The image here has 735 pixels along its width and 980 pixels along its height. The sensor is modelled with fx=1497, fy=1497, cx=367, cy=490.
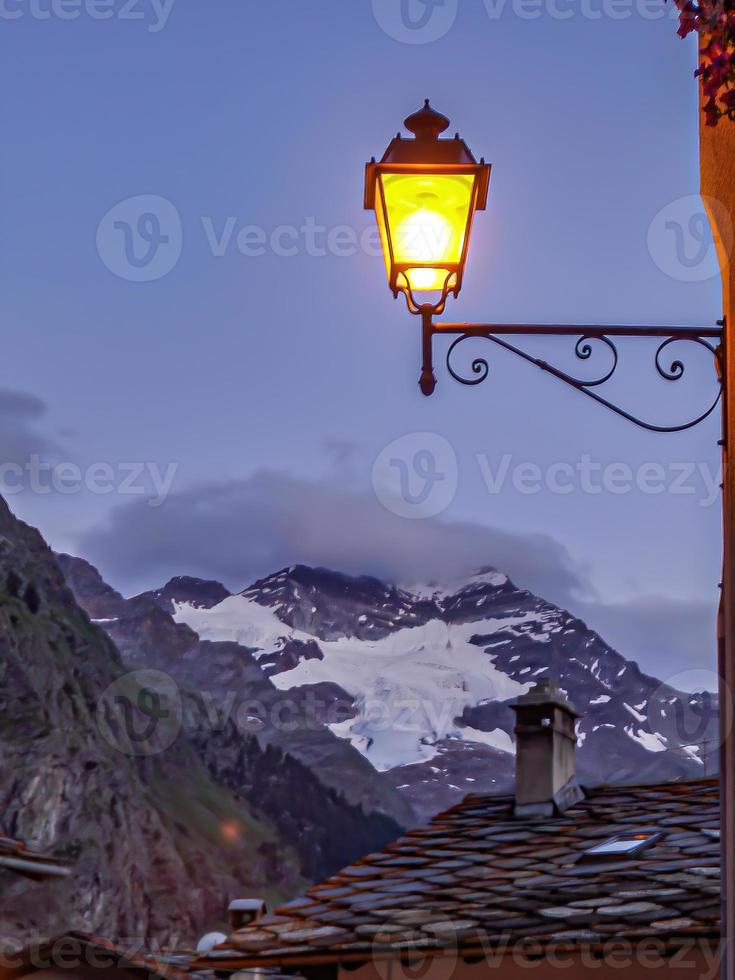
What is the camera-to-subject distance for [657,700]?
69.0m

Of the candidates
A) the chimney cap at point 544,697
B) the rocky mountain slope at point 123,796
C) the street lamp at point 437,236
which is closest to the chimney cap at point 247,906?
the chimney cap at point 544,697

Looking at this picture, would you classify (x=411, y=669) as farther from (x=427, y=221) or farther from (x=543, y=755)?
(x=427, y=221)

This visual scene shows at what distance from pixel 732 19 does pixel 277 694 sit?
553ft

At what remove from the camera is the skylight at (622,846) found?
1132cm

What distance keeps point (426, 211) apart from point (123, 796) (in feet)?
381

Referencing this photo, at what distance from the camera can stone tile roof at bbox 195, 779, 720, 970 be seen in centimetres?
1013

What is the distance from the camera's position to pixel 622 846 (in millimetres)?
11516

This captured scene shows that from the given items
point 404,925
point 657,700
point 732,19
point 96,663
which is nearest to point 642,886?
point 404,925
